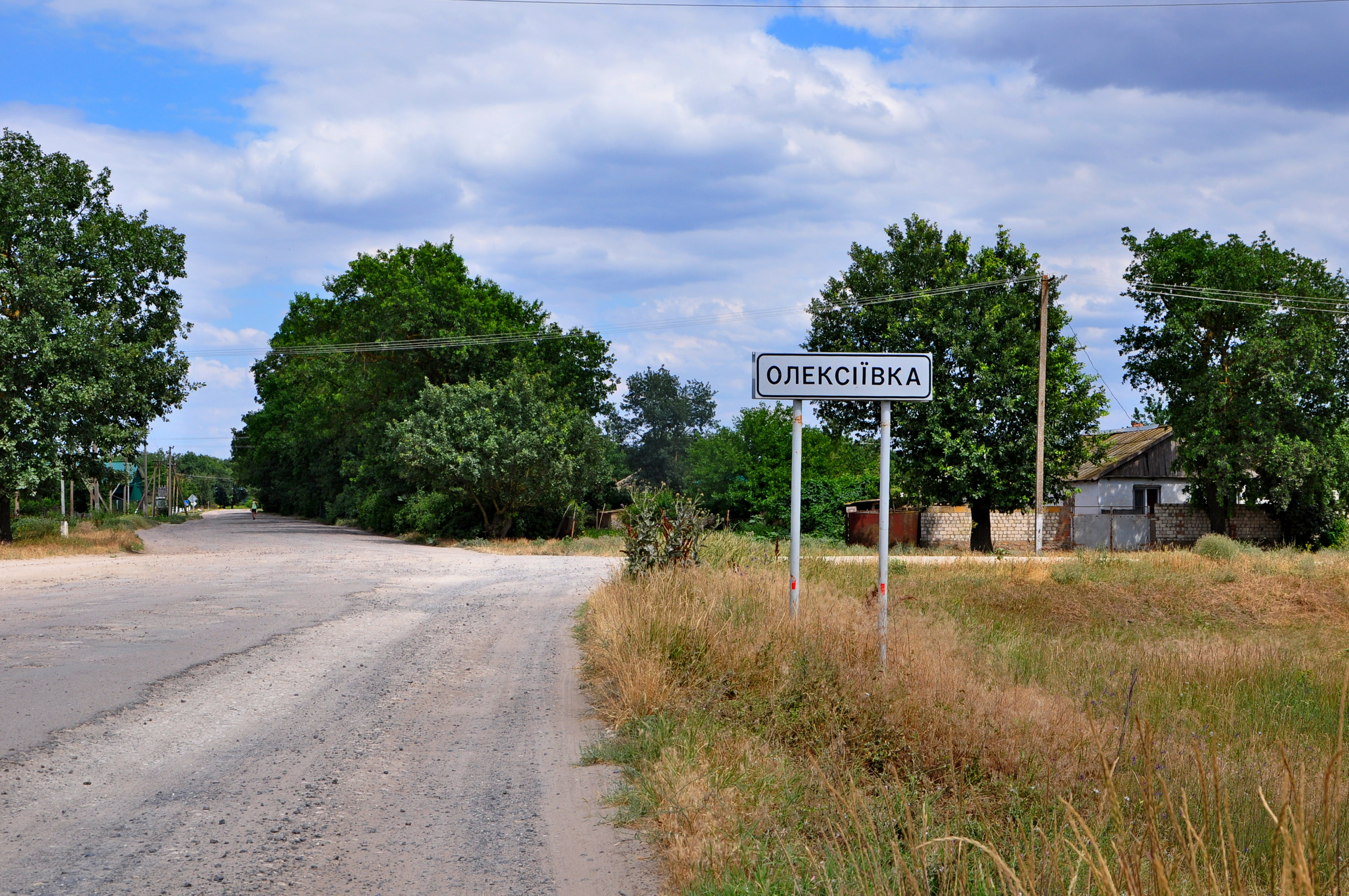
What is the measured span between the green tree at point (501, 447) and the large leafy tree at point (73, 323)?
28.5ft

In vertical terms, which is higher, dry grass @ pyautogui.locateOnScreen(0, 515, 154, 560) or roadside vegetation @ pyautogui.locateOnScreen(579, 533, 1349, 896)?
roadside vegetation @ pyautogui.locateOnScreen(579, 533, 1349, 896)

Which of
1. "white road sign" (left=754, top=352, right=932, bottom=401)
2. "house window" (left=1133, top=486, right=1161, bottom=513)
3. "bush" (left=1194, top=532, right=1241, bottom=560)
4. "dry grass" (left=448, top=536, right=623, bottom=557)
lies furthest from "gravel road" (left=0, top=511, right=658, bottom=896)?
"house window" (left=1133, top=486, right=1161, bottom=513)

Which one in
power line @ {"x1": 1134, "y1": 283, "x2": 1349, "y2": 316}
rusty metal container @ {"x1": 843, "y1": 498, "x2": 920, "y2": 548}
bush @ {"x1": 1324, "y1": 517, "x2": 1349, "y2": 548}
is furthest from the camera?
rusty metal container @ {"x1": 843, "y1": 498, "x2": 920, "y2": 548}

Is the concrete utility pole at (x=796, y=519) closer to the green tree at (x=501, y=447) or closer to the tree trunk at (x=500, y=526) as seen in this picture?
Result: the green tree at (x=501, y=447)

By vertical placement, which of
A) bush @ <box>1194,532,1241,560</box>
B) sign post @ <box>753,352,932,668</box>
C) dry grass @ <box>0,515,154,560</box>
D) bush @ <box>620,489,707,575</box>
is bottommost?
dry grass @ <box>0,515,154,560</box>

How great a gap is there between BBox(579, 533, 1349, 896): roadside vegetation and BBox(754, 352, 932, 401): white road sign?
6.20 ft

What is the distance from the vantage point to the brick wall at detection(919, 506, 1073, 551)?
41250 millimetres

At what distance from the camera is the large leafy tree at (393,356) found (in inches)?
1720

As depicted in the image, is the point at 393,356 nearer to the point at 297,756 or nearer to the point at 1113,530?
the point at 1113,530

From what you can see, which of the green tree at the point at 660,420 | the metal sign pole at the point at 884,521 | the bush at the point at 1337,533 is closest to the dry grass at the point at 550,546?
→ the metal sign pole at the point at 884,521

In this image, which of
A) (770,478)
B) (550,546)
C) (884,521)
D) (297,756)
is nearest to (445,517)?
(550,546)

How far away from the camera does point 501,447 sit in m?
37.1

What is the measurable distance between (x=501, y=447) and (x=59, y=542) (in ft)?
46.9

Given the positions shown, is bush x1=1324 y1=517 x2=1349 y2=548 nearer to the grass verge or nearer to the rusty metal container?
the rusty metal container
